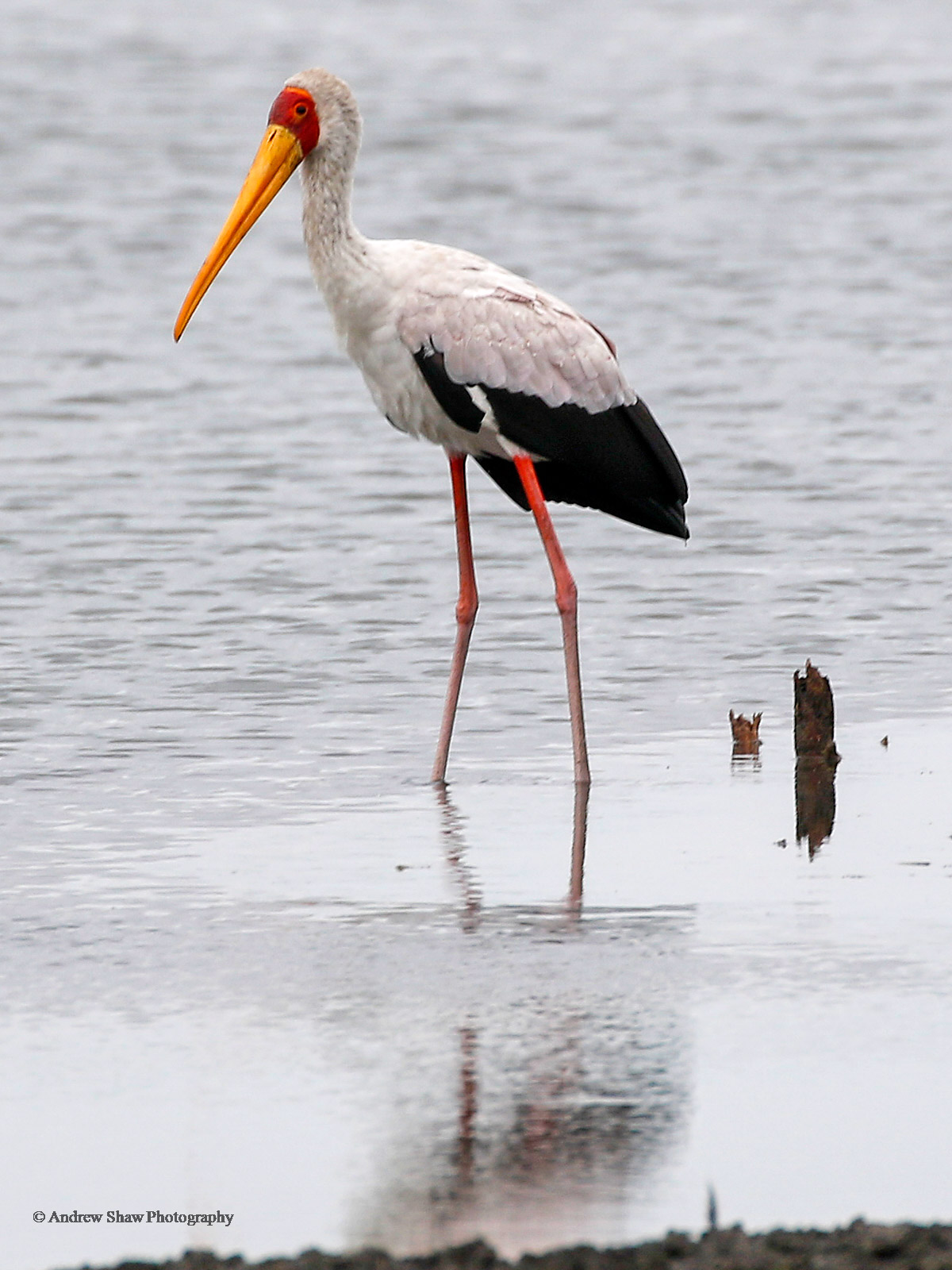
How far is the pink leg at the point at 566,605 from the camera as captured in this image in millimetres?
8500

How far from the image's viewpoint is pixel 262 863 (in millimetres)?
7516

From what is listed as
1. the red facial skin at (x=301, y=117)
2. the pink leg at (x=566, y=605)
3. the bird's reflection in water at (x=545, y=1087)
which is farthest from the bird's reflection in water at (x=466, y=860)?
the red facial skin at (x=301, y=117)

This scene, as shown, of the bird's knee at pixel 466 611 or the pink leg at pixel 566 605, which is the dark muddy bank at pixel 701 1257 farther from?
the bird's knee at pixel 466 611

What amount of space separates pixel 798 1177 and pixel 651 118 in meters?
29.9

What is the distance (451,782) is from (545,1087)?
3.12m

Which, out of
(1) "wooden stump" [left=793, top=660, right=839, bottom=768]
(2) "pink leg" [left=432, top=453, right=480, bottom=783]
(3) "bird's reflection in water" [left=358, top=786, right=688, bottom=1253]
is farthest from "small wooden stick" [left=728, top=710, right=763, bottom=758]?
(3) "bird's reflection in water" [left=358, top=786, right=688, bottom=1253]

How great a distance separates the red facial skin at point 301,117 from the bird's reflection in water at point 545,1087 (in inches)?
112

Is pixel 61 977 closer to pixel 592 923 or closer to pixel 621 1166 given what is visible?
pixel 592 923

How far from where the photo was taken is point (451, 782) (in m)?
8.63

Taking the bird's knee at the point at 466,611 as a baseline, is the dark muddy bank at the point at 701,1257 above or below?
below

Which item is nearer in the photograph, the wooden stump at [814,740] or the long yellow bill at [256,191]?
the wooden stump at [814,740]

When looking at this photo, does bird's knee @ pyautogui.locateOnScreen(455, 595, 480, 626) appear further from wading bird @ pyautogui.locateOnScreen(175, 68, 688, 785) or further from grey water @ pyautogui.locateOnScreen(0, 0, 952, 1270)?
grey water @ pyautogui.locateOnScreen(0, 0, 952, 1270)

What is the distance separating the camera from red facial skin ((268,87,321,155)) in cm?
877

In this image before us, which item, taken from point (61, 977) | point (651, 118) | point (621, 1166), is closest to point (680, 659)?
point (61, 977)
